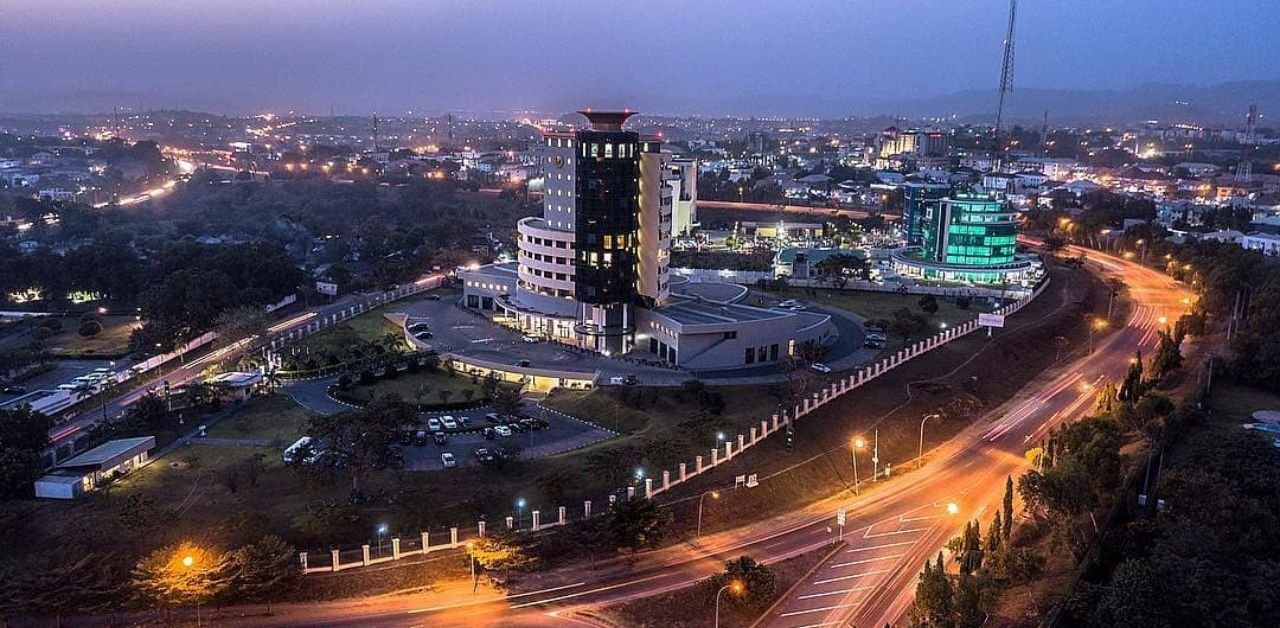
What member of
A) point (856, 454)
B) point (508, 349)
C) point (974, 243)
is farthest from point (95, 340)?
point (974, 243)

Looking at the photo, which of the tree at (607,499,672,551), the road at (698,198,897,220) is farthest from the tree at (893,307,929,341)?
the road at (698,198,897,220)

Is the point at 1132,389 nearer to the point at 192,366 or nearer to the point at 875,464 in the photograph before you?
the point at 875,464

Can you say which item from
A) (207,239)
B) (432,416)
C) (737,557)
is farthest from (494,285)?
(207,239)

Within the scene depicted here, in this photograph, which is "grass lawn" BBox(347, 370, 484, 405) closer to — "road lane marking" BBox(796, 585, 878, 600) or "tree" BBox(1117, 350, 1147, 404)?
"road lane marking" BBox(796, 585, 878, 600)

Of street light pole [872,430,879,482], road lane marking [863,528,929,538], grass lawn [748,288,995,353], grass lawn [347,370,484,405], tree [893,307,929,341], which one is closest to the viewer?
road lane marking [863,528,929,538]

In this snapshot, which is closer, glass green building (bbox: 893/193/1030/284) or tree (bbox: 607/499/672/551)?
tree (bbox: 607/499/672/551)

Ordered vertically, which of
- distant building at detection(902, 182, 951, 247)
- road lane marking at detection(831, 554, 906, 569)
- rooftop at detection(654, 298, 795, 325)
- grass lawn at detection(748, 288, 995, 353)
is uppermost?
distant building at detection(902, 182, 951, 247)
